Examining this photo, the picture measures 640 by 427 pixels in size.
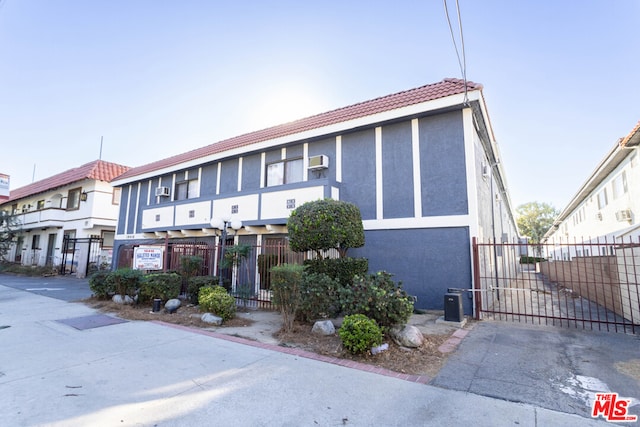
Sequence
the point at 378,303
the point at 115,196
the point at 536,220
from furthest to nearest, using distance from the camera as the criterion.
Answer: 1. the point at 536,220
2. the point at 115,196
3. the point at 378,303

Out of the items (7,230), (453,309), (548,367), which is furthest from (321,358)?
(7,230)

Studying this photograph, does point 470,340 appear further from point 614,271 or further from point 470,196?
point 614,271

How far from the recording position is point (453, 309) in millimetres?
6930

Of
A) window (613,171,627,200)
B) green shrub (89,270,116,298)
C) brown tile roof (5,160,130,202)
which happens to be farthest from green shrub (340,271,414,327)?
brown tile roof (5,160,130,202)

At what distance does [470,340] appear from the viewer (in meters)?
5.80

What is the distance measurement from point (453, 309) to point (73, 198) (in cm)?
2488

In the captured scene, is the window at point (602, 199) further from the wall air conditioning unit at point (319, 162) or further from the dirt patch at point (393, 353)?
the dirt patch at point (393, 353)

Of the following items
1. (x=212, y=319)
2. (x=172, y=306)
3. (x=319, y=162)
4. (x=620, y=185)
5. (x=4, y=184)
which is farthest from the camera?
(x=4, y=184)

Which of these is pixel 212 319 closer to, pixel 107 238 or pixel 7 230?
pixel 107 238

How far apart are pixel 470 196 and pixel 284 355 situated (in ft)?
19.5

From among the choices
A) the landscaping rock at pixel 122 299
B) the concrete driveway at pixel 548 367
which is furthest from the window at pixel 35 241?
the concrete driveway at pixel 548 367

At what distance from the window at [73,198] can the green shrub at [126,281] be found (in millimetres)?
15587

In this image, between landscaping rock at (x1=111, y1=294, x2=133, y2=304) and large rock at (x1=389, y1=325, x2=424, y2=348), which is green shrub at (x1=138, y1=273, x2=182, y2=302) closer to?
landscaping rock at (x1=111, y1=294, x2=133, y2=304)

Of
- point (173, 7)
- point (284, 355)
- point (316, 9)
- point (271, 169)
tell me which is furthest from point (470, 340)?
point (173, 7)
